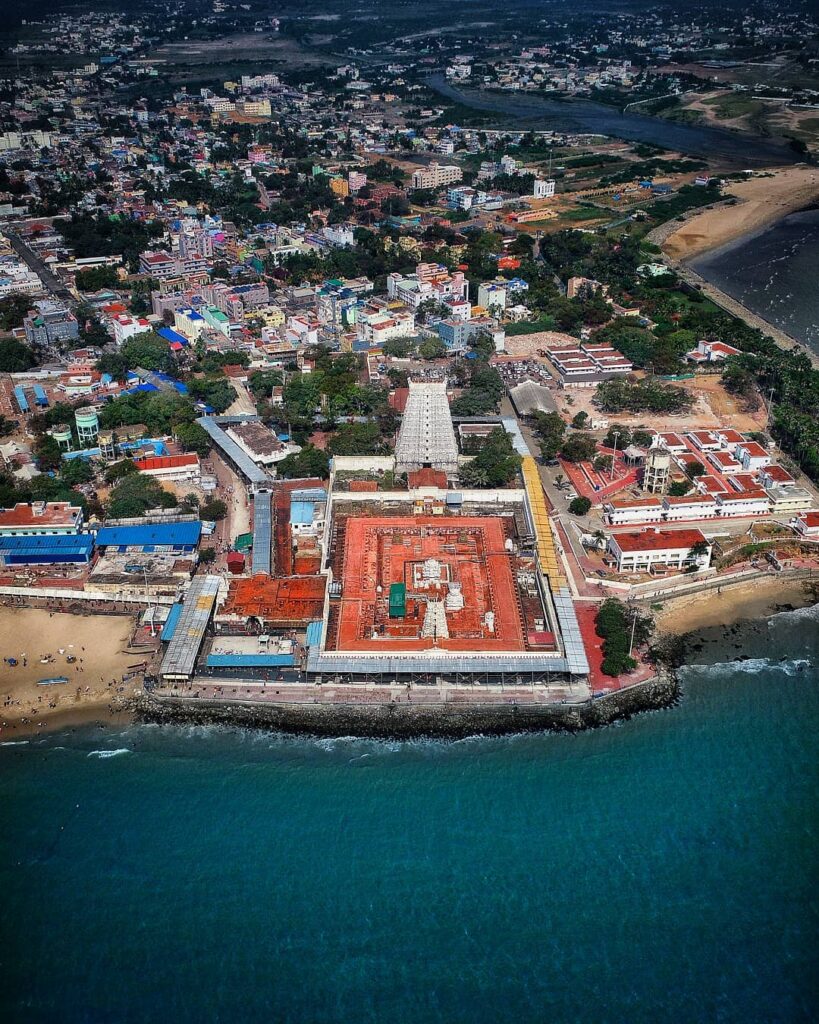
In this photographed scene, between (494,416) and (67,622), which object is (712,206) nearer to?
(494,416)

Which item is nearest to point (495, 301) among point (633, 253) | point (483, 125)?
point (633, 253)

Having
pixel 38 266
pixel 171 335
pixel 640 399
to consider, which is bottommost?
pixel 38 266

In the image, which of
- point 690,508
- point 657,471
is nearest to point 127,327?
point 657,471

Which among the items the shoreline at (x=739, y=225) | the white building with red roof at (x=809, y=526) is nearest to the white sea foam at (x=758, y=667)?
the white building with red roof at (x=809, y=526)

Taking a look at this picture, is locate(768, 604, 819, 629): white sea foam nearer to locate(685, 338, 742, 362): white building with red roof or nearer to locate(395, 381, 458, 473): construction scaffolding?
locate(395, 381, 458, 473): construction scaffolding

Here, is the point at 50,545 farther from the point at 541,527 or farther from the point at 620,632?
the point at 620,632

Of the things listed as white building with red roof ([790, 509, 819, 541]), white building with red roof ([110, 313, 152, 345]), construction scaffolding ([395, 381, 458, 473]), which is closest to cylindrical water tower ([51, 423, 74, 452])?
white building with red roof ([110, 313, 152, 345])

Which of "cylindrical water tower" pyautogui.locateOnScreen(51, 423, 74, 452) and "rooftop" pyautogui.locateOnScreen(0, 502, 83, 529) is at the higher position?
"rooftop" pyautogui.locateOnScreen(0, 502, 83, 529)

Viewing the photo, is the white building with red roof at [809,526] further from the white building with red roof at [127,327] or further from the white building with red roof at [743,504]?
the white building with red roof at [127,327]
